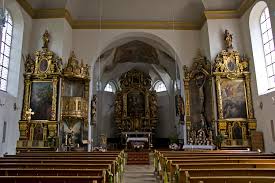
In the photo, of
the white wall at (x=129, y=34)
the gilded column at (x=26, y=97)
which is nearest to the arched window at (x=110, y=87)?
the white wall at (x=129, y=34)

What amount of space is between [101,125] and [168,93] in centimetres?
789

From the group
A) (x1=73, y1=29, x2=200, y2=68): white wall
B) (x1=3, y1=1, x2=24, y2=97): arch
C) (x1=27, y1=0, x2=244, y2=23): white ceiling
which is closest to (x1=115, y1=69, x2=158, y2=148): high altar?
(x1=73, y1=29, x2=200, y2=68): white wall

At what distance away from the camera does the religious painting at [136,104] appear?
2545cm

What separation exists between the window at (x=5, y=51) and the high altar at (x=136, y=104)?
41.5ft

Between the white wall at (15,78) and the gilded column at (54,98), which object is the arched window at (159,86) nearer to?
the gilded column at (54,98)

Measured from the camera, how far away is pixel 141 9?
667 inches

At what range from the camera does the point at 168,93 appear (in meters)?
26.8

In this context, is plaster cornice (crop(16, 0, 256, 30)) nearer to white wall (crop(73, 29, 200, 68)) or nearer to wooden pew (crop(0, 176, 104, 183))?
white wall (crop(73, 29, 200, 68))

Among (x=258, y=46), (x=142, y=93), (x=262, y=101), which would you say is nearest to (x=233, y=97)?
(x=262, y=101)

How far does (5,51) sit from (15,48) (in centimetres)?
64

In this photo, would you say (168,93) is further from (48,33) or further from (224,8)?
(48,33)

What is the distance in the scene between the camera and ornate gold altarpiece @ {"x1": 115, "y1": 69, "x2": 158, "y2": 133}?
81.1 feet

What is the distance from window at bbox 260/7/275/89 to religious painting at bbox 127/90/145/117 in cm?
1397

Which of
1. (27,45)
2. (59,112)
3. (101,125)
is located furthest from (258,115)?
(101,125)
